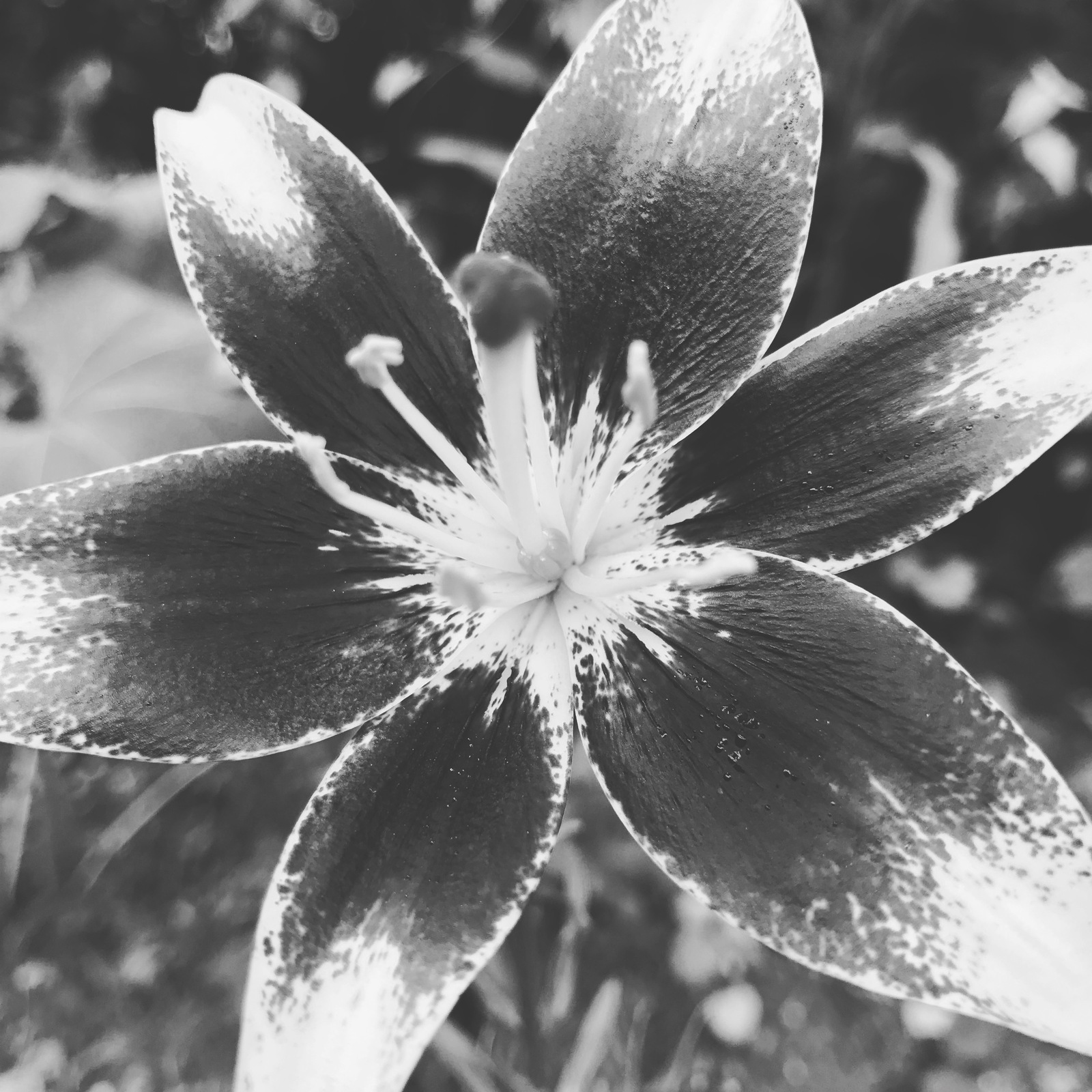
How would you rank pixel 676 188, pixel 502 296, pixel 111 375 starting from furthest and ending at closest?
pixel 111 375, pixel 676 188, pixel 502 296

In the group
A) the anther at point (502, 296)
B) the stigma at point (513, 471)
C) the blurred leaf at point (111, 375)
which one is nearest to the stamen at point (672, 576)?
the stigma at point (513, 471)

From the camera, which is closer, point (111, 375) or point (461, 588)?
point (461, 588)

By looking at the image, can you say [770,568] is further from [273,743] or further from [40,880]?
Result: [40,880]

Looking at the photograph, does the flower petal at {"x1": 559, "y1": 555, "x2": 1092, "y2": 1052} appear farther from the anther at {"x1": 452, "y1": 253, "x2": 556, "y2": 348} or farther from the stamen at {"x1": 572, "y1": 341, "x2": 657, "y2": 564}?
the anther at {"x1": 452, "y1": 253, "x2": 556, "y2": 348}

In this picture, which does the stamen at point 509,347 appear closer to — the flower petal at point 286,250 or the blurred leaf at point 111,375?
the flower petal at point 286,250

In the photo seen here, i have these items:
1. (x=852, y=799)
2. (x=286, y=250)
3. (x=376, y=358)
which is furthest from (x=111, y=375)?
(x=852, y=799)

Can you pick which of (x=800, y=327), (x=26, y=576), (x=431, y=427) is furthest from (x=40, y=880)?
(x=800, y=327)

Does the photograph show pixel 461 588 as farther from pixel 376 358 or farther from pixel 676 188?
pixel 676 188
